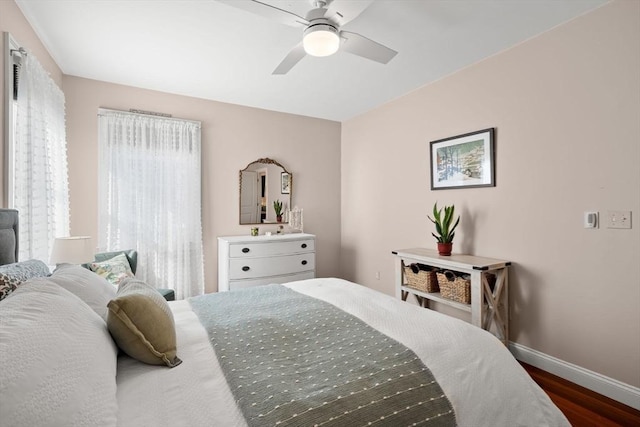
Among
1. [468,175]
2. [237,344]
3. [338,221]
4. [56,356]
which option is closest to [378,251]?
[338,221]

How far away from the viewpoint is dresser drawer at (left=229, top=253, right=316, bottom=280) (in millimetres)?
3451

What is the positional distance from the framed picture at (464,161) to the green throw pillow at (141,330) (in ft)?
8.88

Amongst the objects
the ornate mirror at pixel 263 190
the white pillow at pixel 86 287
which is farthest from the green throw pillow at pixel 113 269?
the ornate mirror at pixel 263 190

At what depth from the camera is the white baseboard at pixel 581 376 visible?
197cm

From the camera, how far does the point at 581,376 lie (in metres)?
2.19

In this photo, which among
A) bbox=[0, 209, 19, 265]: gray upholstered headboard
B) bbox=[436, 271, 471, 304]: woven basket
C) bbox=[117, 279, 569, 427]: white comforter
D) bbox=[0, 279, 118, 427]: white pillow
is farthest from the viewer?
bbox=[436, 271, 471, 304]: woven basket

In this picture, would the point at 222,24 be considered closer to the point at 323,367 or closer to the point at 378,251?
the point at 323,367

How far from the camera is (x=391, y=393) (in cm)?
104

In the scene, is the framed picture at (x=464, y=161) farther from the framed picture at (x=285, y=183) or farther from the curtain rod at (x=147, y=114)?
the curtain rod at (x=147, y=114)

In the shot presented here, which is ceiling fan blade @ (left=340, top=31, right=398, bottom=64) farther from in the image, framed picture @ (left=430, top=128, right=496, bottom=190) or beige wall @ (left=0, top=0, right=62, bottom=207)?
beige wall @ (left=0, top=0, right=62, bottom=207)

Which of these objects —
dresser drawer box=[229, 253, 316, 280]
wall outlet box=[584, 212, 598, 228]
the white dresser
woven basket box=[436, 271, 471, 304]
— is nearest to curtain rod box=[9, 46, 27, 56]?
the white dresser

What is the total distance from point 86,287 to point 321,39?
174cm

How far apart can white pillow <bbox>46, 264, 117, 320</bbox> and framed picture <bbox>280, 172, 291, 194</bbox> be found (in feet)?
9.29

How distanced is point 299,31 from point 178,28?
0.87 meters
